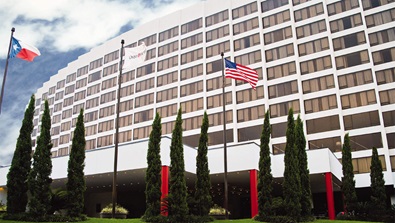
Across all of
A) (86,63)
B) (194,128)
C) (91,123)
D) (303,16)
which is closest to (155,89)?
(194,128)

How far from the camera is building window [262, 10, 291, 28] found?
55.5 metres

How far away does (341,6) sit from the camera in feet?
173

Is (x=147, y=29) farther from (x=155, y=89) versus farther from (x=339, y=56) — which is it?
(x=339, y=56)

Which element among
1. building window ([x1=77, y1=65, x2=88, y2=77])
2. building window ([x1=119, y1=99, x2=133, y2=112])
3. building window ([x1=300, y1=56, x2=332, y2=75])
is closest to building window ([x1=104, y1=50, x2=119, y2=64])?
building window ([x1=77, y1=65, x2=88, y2=77])

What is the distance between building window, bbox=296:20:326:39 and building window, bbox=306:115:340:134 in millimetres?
11919

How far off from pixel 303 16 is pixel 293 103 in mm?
12513

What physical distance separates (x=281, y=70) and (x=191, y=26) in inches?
690

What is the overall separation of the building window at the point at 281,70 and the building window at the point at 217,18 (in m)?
11.8

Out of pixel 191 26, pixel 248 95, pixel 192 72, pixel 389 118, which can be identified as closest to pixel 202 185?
pixel 248 95

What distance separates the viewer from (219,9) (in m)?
61.1

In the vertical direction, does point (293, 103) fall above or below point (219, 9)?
below

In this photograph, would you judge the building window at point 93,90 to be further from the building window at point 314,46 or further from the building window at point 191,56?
the building window at point 314,46

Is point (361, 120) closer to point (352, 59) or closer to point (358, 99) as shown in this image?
point (358, 99)

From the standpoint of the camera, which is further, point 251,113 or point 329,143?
point 251,113
